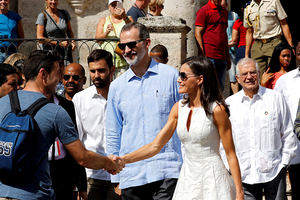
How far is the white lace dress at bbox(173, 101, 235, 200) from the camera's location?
500 cm

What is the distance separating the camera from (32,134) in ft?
13.6

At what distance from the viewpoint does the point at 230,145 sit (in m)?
4.98

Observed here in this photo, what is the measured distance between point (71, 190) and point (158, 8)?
4.42m

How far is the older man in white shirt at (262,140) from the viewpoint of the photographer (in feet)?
20.5

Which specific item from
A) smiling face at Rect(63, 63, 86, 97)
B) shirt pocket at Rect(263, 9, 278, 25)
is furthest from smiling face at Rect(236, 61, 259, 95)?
shirt pocket at Rect(263, 9, 278, 25)

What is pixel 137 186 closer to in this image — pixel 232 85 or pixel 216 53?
pixel 216 53

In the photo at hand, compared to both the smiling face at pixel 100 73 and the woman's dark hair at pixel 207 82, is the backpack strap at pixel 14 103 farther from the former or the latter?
the smiling face at pixel 100 73

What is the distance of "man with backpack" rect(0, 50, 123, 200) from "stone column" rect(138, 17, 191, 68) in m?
4.58

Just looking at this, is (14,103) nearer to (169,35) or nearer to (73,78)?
(73,78)

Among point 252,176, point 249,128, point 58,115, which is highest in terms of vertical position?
point 58,115

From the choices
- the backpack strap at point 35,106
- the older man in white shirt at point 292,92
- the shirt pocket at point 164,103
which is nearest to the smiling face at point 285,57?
the older man in white shirt at point 292,92

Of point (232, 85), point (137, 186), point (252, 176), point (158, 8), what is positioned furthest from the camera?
point (232, 85)

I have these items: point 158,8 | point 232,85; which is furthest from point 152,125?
point 232,85

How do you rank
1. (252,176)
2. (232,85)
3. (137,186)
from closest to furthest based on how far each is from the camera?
(137,186)
(252,176)
(232,85)
